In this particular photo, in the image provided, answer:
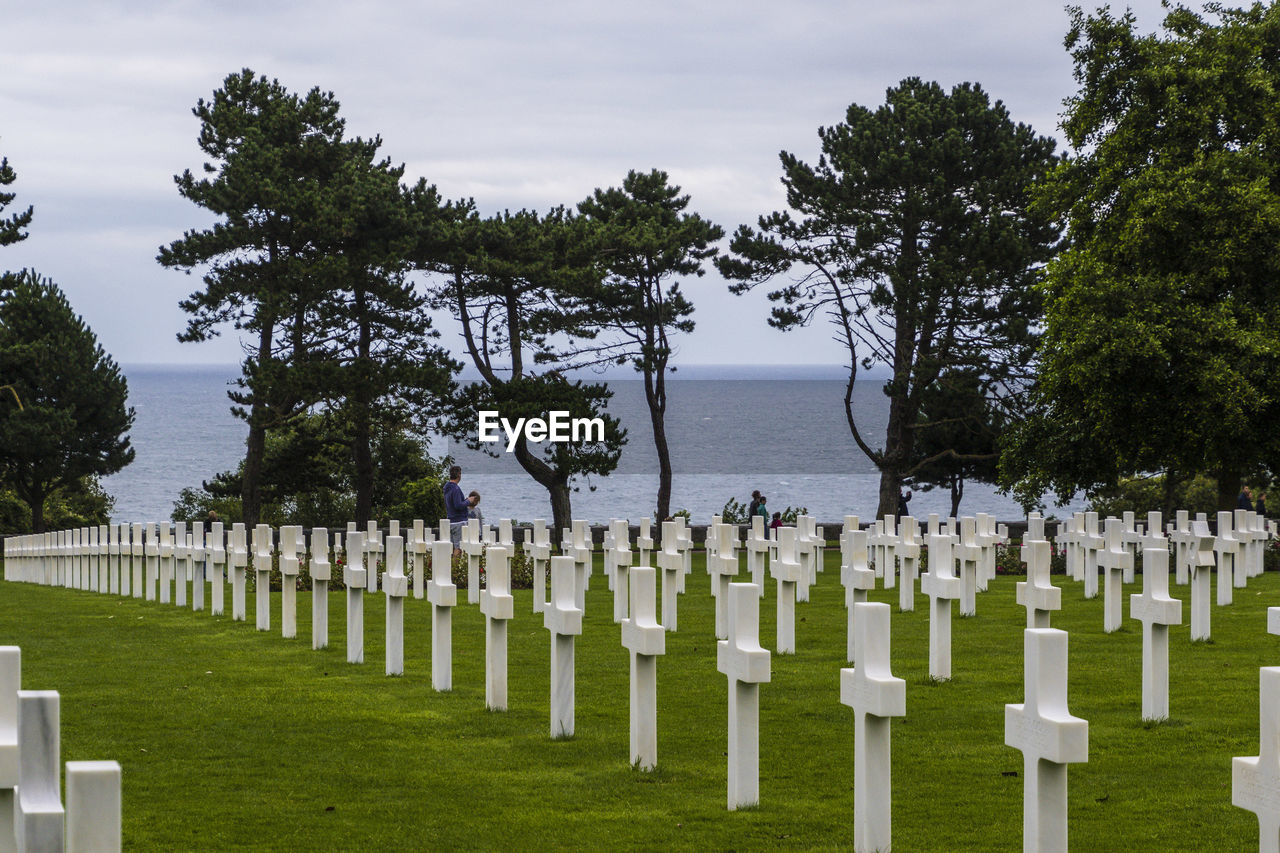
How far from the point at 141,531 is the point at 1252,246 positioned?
18169 millimetres

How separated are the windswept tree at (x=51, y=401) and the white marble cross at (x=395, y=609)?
1556 inches

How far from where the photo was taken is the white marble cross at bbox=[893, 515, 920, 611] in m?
15.7

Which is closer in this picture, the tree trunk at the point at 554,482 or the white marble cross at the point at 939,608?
the white marble cross at the point at 939,608

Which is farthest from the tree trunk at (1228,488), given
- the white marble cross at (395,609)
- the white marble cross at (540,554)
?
the white marble cross at (395,609)

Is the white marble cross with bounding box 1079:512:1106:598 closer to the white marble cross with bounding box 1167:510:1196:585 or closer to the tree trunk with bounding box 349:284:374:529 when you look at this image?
the white marble cross with bounding box 1167:510:1196:585

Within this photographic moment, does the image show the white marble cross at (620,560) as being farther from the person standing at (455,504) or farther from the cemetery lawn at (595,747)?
the person standing at (455,504)

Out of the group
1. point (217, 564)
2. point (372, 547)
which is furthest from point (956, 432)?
point (217, 564)

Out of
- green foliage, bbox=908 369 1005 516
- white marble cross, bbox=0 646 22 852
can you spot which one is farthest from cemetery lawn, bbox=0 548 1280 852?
green foliage, bbox=908 369 1005 516

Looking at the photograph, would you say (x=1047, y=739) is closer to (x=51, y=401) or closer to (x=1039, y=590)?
(x=1039, y=590)

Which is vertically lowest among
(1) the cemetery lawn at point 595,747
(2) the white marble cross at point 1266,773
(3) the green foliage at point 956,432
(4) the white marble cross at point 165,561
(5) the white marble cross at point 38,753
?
(1) the cemetery lawn at point 595,747

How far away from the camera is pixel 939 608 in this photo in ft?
35.8

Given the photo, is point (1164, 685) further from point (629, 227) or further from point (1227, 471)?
point (629, 227)

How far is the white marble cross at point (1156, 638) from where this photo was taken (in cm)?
899

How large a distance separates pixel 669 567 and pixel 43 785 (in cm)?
1115
